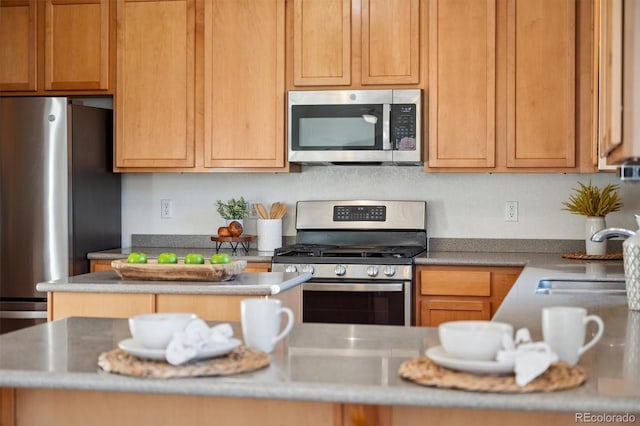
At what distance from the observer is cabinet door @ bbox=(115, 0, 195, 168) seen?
469 centimetres

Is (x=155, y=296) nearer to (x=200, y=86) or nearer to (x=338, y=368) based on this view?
(x=338, y=368)

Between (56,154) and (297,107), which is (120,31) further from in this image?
(297,107)

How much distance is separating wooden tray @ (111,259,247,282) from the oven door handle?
3.23ft

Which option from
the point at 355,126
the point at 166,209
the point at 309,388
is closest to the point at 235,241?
the point at 166,209

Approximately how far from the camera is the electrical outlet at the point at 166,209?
16.7 ft

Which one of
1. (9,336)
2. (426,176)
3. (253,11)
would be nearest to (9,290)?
(253,11)

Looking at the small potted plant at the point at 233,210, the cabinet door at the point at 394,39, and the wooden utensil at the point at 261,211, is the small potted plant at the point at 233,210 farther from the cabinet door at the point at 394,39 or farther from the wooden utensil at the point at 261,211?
the cabinet door at the point at 394,39

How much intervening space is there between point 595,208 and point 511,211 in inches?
19.4

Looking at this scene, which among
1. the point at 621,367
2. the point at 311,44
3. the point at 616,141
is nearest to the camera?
the point at 621,367

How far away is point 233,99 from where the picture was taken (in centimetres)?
462

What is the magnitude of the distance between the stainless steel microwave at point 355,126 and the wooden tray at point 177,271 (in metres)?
1.40

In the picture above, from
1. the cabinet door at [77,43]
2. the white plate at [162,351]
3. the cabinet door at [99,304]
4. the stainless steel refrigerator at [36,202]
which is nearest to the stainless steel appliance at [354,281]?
the stainless steel refrigerator at [36,202]

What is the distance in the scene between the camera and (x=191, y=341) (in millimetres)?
1564

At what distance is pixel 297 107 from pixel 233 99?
1.18 ft
